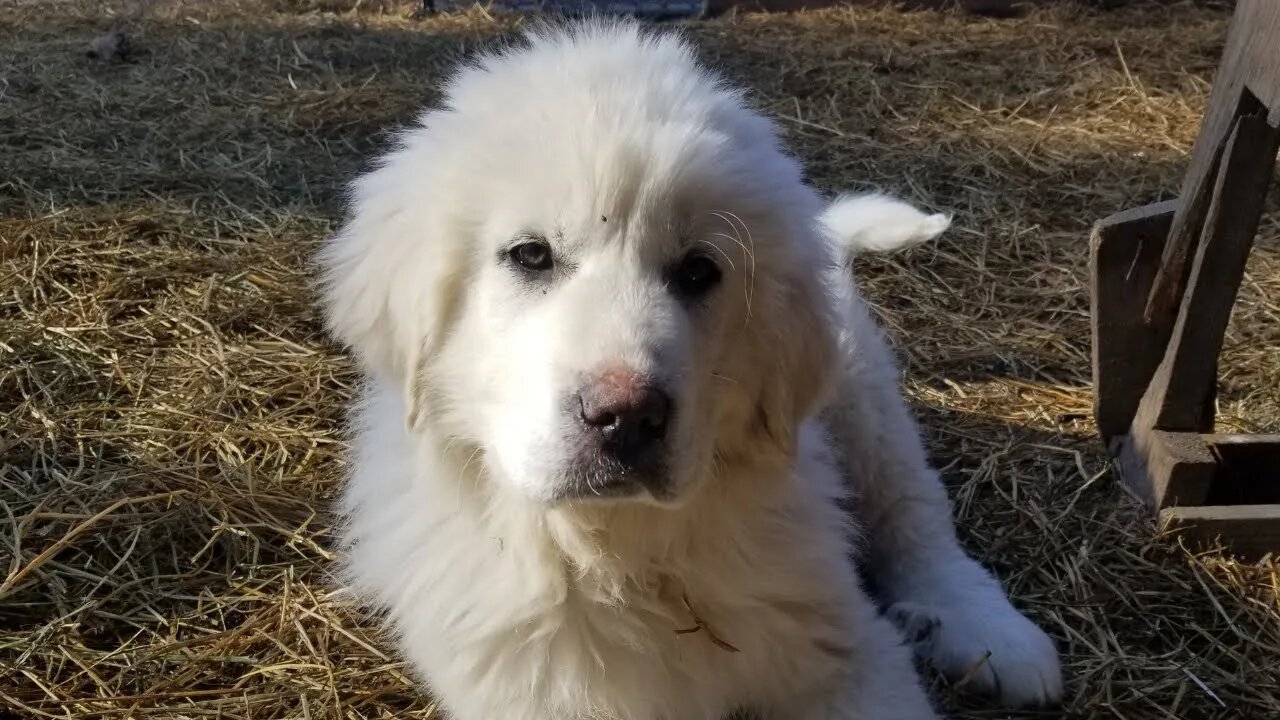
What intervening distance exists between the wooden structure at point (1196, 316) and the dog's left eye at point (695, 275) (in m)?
1.47

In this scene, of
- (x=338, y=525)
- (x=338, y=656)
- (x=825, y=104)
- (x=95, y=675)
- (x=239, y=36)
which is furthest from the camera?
(x=239, y=36)

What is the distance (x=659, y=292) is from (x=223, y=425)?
1967mm

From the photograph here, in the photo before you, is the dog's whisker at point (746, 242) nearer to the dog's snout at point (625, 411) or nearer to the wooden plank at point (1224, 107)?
the dog's snout at point (625, 411)

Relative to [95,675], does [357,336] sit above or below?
above

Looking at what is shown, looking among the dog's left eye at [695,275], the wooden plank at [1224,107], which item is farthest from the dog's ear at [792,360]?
the wooden plank at [1224,107]

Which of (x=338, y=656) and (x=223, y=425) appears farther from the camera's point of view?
(x=223, y=425)

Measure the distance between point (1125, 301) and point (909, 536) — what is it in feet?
3.14

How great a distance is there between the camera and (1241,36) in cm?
259

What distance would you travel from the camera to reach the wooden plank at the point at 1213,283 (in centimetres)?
259

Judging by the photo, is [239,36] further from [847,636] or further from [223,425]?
[847,636]

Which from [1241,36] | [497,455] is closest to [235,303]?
[497,455]

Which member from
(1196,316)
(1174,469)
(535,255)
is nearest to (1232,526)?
(1174,469)

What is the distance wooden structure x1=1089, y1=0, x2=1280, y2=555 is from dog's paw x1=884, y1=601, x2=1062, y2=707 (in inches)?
25.3

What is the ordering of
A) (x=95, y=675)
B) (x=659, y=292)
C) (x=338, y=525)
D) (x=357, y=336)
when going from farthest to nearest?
1. (x=338, y=525)
2. (x=95, y=675)
3. (x=357, y=336)
4. (x=659, y=292)
